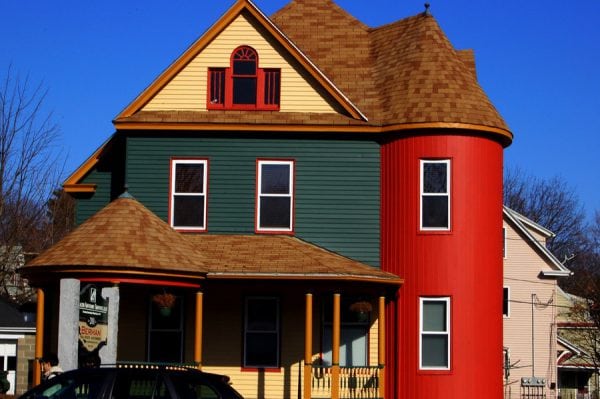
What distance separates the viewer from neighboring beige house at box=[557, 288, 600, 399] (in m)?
52.9

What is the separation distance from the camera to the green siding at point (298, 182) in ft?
85.3

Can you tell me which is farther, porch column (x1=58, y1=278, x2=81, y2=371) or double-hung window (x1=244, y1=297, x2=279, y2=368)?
double-hung window (x1=244, y1=297, x2=279, y2=368)

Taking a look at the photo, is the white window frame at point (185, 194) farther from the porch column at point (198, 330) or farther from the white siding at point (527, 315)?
the white siding at point (527, 315)

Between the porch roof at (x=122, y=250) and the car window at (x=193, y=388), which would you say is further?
the porch roof at (x=122, y=250)

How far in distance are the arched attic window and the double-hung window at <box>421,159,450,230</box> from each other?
4.20 meters

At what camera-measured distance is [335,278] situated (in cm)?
2347

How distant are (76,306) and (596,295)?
30345mm

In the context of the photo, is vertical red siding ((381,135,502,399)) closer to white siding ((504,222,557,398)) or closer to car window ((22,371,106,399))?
car window ((22,371,106,399))

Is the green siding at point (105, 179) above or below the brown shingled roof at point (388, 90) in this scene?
below

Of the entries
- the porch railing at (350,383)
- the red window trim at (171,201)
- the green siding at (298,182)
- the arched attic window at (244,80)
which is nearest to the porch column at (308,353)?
the porch railing at (350,383)

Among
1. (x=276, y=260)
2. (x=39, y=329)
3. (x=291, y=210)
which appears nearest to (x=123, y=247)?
(x=39, y=329)

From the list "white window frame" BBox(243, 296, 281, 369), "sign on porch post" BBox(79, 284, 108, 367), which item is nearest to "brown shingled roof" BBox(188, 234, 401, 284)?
"white window frame" BBox(243, 296, 281, 369)

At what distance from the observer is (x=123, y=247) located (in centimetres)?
2278

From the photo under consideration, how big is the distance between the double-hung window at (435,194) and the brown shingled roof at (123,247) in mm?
5527
